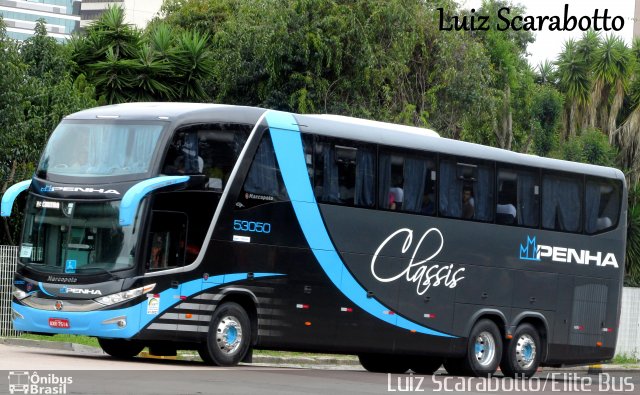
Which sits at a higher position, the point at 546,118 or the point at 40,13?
the point at 40,13

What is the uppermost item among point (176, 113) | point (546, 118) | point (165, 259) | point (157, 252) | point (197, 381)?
point (546, 118)

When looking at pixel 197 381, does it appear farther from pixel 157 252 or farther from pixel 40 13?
pixel 40 13

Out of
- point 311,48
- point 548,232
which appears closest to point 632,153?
point 311,48

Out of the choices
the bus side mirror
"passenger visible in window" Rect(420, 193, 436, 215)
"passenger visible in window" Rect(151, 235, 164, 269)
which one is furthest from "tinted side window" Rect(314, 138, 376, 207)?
the bus side mirror

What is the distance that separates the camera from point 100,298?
18.6 meters

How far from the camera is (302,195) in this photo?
2039 centimetres

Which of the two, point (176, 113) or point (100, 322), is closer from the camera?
point (100, 322)

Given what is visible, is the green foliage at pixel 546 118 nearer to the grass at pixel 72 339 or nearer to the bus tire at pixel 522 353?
the bus tire at pixel 522 353

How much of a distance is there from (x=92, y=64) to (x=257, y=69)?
16.3ft

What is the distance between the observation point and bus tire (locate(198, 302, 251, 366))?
19391mm

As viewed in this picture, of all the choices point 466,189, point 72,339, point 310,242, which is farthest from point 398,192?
point 72,339

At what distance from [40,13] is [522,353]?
132476 millimetres

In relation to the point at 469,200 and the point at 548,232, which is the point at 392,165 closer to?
the point at 469,200

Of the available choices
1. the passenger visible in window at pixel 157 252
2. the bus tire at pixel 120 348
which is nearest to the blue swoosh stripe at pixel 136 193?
the passenger visible in window at pixel 157 252
